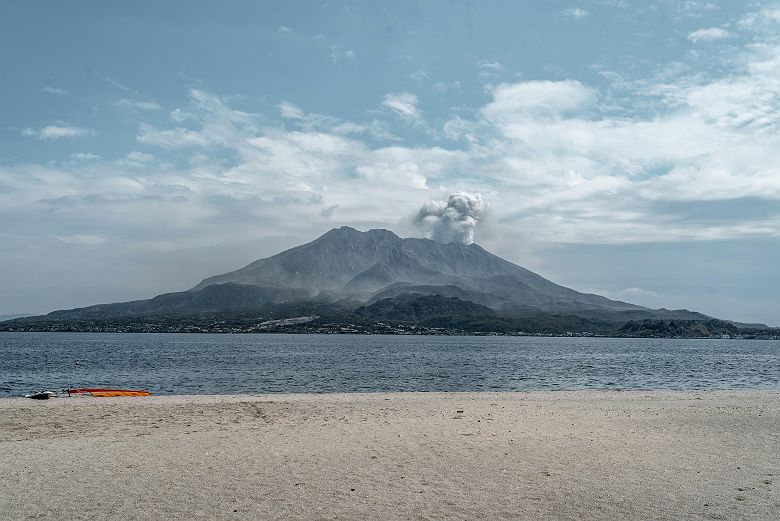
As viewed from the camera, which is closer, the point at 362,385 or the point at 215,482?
the point at 215,482

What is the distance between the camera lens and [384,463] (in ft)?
48.9

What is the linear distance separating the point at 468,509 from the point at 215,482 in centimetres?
519

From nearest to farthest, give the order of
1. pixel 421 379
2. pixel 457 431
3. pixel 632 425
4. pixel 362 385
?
pixel 457 431 < pixel 632 425 < pixel 362 385 < pixel 421 379

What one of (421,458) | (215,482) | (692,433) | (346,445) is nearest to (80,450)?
(215,482)

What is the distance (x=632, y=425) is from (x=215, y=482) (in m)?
14.9

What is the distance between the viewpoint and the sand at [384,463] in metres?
11.3

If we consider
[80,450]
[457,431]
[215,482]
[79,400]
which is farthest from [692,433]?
[79,400]

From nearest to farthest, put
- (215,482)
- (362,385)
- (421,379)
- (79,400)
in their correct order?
1. (215,482)
2. (79,400)
3. (362,385)
4. (421,379)

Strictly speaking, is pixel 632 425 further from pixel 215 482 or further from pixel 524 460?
pixel 215 482

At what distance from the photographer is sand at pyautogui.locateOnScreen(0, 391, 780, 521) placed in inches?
445

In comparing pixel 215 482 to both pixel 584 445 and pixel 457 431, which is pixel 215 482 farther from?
pixel 584 445

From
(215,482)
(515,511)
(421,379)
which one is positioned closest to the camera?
(515,511)

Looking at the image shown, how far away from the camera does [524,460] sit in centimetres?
1542

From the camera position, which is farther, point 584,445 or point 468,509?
point 584,445
